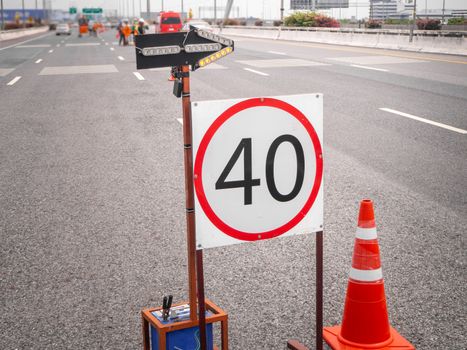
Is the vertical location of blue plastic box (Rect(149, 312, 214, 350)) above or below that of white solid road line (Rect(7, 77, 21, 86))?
below

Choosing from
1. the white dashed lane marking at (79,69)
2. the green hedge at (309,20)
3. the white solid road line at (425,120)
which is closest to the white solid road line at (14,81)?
the white dashed lane marking at (79,69)

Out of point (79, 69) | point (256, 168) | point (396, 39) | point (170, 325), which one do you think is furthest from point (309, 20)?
point (170, 325)

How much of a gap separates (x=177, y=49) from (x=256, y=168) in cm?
68

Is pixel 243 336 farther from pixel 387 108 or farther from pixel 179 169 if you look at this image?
pixel 387 108

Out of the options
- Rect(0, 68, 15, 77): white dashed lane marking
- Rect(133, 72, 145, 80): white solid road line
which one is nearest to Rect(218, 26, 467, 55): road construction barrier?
Rect(133, 72, 145, 80): white solid road line

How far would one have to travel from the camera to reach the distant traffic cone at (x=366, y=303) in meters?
3.54

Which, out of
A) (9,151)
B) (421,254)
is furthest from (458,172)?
(9,151)

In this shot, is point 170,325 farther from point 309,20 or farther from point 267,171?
point 309,20

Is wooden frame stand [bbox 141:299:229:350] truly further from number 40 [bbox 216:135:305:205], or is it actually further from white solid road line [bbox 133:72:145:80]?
white solid road line [bbox 133:72:145:80]

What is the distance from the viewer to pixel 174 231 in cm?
562

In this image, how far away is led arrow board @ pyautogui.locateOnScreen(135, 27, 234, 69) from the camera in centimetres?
305

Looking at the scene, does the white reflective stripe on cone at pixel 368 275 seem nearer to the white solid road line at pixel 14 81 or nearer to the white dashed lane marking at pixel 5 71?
the white solid road line at pixel 14 81

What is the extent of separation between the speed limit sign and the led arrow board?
→ 0.95ft

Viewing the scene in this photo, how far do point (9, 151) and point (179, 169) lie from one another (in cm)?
285
